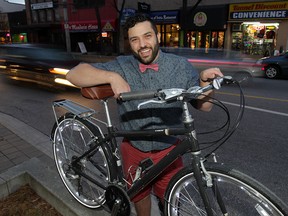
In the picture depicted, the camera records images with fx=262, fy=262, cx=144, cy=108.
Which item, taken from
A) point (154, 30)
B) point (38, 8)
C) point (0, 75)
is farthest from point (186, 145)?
point (38, 8)

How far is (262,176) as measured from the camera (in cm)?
363

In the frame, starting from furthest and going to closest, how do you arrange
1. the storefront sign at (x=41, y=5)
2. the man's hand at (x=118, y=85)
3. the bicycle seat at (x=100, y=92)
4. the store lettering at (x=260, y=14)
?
the storefront sign at (x=41, y=5)
the store lettering at (x=260, y=14)
the bicycle seat at (x=100, y=92)
the man's hand at (x=118, y=85)

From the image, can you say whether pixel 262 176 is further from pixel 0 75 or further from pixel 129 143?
pixel 0 75

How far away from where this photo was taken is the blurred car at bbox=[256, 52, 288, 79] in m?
11.8

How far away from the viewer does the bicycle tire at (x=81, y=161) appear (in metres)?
2.47

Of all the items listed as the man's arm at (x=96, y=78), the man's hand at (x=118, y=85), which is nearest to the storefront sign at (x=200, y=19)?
the man's arm at (x=96, y=78)

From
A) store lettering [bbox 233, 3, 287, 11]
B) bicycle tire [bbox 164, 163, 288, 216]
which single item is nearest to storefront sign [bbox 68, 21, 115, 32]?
store lettering [bbox 233, 3, 287, 11]

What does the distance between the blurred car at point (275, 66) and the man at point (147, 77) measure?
11.3 m

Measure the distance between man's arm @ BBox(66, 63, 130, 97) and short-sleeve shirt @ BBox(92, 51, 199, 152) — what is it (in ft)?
0.44

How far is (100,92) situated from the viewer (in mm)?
2109

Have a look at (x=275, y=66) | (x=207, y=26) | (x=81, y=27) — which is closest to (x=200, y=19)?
(x=207, y=26)

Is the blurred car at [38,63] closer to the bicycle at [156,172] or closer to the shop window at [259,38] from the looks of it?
the bicycle at [156,172]

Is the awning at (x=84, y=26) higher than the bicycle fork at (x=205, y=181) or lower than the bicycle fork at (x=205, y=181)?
higher

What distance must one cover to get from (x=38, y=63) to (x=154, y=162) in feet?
25.9
